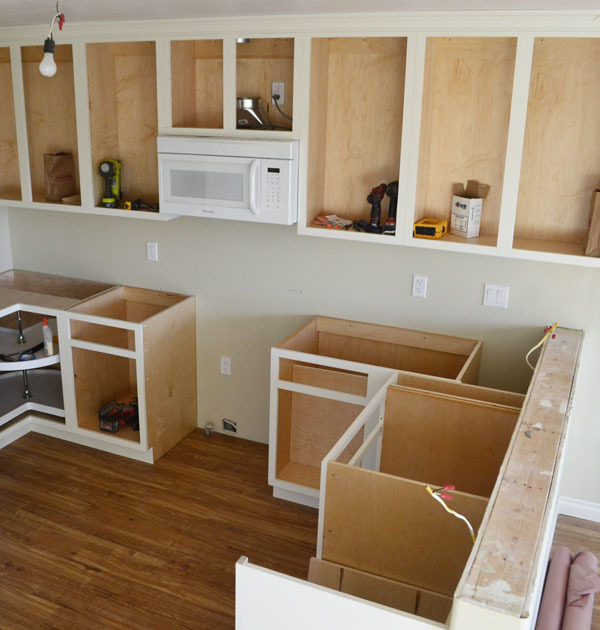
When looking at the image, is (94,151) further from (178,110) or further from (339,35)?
(339,35)

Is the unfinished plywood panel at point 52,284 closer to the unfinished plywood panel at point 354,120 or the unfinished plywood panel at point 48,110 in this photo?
the unfinished plywood panel at point 48,110

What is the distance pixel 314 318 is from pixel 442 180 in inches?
37.8

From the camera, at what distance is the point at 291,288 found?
3631 millimetres

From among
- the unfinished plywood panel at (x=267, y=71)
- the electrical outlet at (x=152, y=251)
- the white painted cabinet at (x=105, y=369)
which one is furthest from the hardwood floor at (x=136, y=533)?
the unfinished plywood panel at (x=267, y=71)

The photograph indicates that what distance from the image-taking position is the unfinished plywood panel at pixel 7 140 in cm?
394

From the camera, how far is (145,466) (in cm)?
366

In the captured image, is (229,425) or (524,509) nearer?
(524,509)

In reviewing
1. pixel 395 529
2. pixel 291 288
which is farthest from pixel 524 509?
pixel 291 288

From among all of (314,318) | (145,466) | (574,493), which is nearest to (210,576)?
(145,466)

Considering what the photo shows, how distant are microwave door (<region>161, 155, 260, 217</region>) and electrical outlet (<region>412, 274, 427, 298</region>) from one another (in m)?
0.85

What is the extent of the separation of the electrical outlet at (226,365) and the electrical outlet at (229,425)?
0.29m

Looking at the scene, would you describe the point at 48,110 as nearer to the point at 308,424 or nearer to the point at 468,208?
the point at 308,424

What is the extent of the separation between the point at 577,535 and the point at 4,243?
12.0ft

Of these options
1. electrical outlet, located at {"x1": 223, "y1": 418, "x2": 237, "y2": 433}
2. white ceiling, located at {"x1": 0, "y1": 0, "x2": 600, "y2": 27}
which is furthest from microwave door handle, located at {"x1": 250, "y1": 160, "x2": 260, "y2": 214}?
electrical outlet, located at {"x1": 223, "y1": 418, "x2": 237, "y2": 433}
